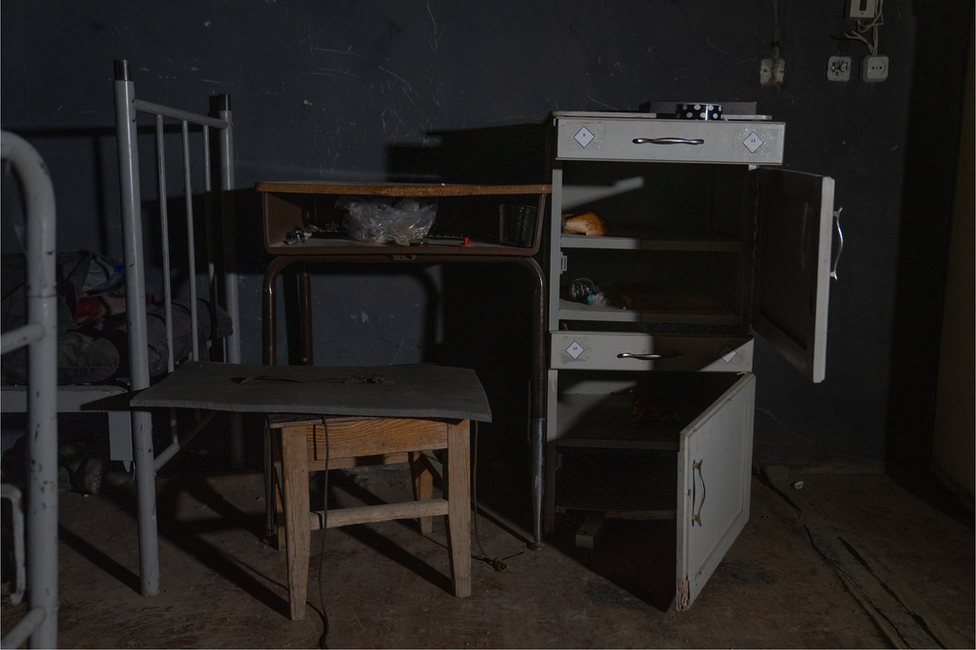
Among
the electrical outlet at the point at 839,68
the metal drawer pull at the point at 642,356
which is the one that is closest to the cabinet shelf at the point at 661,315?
the metal drawer pull at the point at 642,356

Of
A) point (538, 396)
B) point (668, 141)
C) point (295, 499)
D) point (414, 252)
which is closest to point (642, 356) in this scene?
point (538, 396)

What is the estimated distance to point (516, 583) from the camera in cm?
220

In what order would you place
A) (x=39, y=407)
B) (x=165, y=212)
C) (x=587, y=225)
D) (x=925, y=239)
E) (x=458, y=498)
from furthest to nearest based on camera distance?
(x=925, y=239) → (x=587, y=225) → (x=165, y=212) → (x=458, y=498) → (x=39, y=407)

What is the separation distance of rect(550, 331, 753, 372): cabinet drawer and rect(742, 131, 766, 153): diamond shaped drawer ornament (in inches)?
22.1

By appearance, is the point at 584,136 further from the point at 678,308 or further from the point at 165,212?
the point at 165,212

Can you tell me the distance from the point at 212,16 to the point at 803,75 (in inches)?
80.4

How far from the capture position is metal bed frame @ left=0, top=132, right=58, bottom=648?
102 centimetres

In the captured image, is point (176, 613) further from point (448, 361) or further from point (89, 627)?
point (448, 361)

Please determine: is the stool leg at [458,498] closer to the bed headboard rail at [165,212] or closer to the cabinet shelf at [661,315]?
the cabinet shelf at [661,315]

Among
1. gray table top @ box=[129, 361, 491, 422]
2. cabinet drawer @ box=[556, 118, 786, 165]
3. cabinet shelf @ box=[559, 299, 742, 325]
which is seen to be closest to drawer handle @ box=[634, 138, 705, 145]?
cabinet drawer @ box=[556, 118, 786, 165]

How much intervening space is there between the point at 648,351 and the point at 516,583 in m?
0.78

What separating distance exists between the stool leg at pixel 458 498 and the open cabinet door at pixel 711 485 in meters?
0.53

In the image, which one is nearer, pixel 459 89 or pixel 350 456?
pixel 350 456

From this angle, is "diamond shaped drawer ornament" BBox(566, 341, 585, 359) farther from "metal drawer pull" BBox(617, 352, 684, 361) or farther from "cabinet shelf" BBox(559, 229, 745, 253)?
"cabinet shelf" BBox(559, 229, 745, 253)
